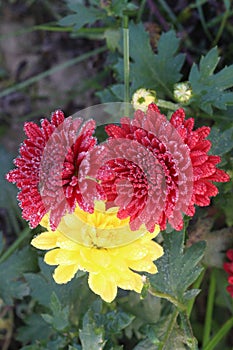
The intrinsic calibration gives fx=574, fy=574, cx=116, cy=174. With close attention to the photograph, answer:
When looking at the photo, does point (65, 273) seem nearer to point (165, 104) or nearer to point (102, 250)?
point (102, 250)

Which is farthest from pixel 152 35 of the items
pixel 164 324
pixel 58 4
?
pixel 164 324

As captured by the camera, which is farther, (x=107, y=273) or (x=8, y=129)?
(x=8, y=129)

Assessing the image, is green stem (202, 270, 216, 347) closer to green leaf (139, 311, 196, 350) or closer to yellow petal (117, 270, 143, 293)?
green leaf (139, 311, 196, 350)

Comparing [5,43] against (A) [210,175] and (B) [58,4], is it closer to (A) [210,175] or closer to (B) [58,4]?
(B) [58,4]

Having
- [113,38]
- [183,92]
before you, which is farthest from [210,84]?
[113,38]

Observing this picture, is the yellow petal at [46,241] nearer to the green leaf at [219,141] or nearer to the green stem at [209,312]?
the green leaf at [219,141]

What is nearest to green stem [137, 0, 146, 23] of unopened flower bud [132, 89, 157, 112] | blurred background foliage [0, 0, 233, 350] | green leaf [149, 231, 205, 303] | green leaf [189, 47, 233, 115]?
blurred background foliage [0, 0, 233, 350]

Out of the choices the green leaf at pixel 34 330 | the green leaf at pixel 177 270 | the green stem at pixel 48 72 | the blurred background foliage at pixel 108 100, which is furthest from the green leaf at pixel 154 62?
the green leaf at pixel 34 330
